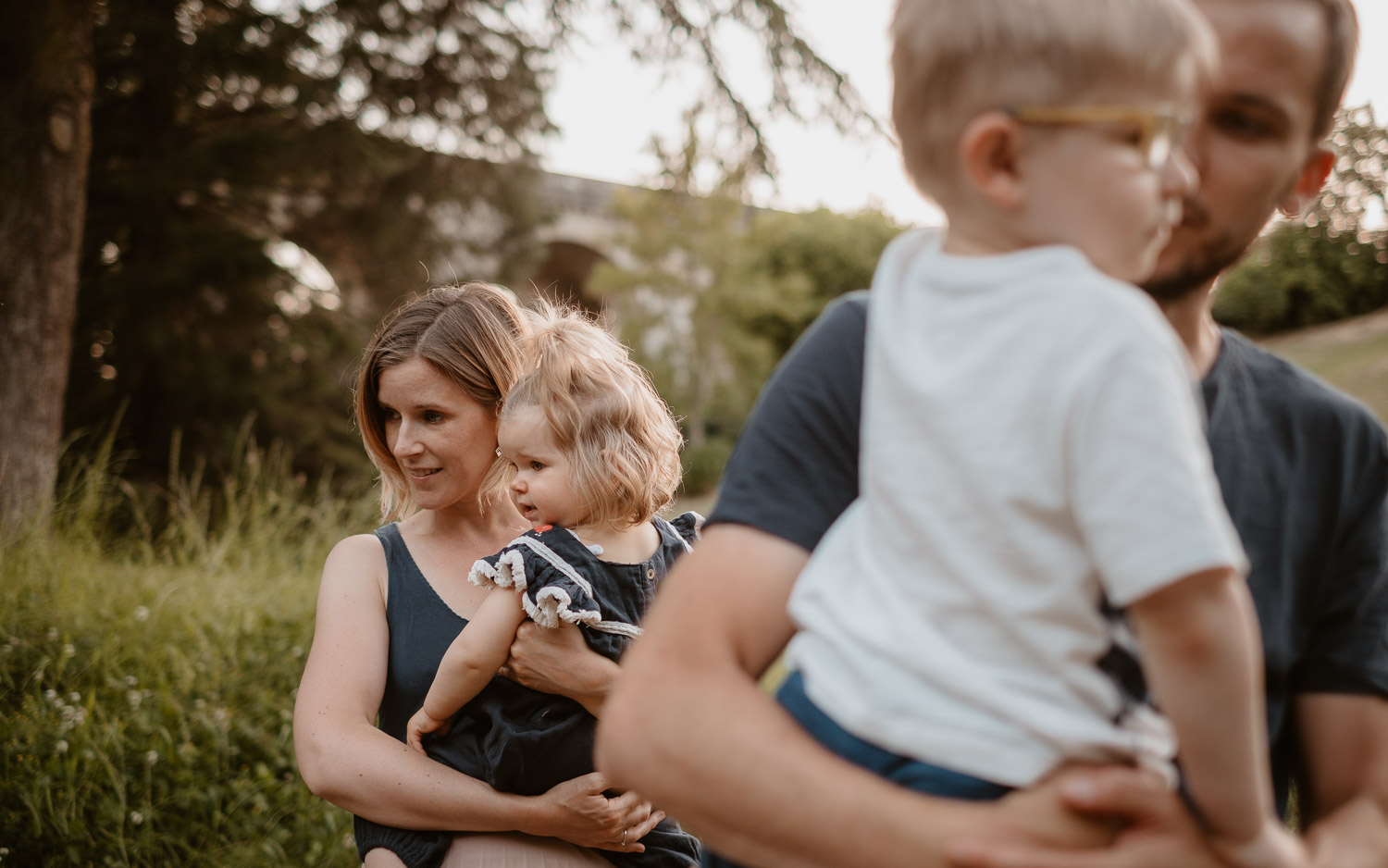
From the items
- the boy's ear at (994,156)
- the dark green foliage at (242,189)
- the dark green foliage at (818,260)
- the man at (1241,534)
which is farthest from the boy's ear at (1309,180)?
the dark green foliage at (818,260)

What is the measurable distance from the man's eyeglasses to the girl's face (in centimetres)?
122

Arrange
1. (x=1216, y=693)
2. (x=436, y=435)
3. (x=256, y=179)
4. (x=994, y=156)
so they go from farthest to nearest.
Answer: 1. (x=256, y=179)
2. (x=436, y=435)
3. (x=994, y=156)
4. (x=1216, y=693)

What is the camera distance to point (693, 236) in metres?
18.1

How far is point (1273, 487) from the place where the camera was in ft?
3.91

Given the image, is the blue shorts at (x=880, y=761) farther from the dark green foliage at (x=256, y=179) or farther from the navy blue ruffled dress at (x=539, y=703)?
the dark green foliage at (x=256, y=179)

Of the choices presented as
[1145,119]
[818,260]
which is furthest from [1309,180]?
[818,260]

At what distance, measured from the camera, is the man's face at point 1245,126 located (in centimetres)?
118

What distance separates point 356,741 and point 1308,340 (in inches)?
466

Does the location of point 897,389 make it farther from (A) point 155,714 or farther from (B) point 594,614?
(A) point 155,714

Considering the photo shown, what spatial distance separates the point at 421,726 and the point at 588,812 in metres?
0.36

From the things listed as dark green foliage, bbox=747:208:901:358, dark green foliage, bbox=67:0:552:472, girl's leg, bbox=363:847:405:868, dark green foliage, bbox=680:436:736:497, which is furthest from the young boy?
dark green foliage, bbox=747:208:901:358

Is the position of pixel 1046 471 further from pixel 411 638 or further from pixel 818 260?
pixel 818 260

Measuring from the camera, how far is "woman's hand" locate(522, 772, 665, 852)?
74.5 inches

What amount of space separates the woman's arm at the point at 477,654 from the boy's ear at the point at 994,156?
122 centimetres
